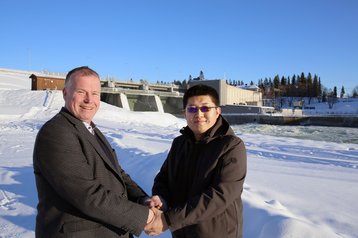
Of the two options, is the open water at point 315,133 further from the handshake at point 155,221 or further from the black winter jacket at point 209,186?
the handshake at point 155,221

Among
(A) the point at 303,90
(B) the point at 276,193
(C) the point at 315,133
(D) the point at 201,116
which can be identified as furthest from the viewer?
(A) the point at 303,90

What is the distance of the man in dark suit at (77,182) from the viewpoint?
1.81 metres

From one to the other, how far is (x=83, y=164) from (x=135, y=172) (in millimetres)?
5463

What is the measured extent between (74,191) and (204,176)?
2.68 feet

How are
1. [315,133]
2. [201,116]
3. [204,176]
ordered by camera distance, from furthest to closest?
[315,133] → [201,116] → [204,176]

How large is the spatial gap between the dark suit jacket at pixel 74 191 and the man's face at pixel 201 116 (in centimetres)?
69

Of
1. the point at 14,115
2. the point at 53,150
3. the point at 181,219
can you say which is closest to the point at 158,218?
the point at 181,219

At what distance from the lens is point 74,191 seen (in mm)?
1804

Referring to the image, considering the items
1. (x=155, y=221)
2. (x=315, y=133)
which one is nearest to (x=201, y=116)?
(x=155, y=221)

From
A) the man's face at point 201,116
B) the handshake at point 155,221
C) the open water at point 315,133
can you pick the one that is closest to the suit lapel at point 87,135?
the handshake at point 155,221

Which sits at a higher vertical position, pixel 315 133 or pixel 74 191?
pixel 74 191

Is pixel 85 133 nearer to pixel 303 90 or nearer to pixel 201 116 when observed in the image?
pixel 201 116

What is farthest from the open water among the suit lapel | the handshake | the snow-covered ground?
the suit lapel

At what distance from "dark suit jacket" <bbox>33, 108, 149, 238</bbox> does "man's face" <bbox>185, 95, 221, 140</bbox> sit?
687mm
